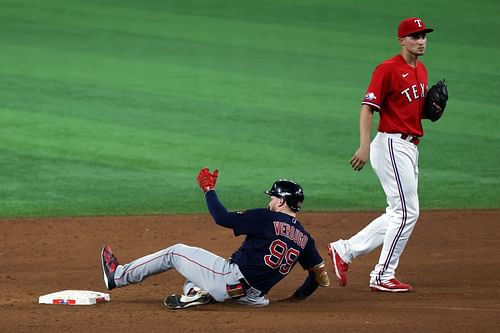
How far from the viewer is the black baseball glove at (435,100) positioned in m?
7.65

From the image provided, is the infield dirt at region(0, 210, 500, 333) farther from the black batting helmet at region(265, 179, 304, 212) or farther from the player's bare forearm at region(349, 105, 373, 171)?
the player's bare forearm at region(349, 105, 373, 171)

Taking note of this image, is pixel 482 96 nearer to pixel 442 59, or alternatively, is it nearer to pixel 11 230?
pixel 442 59

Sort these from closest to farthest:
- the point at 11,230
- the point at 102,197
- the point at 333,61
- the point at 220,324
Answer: the point at 220,324
the point at 11,230
the point at 102,197
the point at 333,61

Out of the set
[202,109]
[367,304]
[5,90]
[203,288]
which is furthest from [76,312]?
[5,90]

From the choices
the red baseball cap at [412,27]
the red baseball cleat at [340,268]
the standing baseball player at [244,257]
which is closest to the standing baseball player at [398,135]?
the red baseball cap at [412,27]

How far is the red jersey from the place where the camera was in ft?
24.6

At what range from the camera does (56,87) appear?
15352 millimetres

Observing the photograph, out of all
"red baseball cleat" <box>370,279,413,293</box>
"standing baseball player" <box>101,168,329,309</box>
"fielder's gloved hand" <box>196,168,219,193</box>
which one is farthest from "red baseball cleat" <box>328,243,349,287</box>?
"fielder's gloved hand" <box>196,168,219,193</box>

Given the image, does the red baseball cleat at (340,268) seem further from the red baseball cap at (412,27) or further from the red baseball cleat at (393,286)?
the red baseball cap at (412,27)

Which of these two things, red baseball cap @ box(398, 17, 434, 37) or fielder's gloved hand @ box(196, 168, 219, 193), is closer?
fielder's gloved hand @ box(196, 168, 219, 193)

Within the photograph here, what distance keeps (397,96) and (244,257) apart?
1589 millimetres

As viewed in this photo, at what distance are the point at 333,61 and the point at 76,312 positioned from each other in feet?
35.5

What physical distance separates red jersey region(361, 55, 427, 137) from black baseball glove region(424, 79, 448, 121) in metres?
0.07

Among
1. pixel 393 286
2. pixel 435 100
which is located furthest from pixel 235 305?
pixel 435 100
